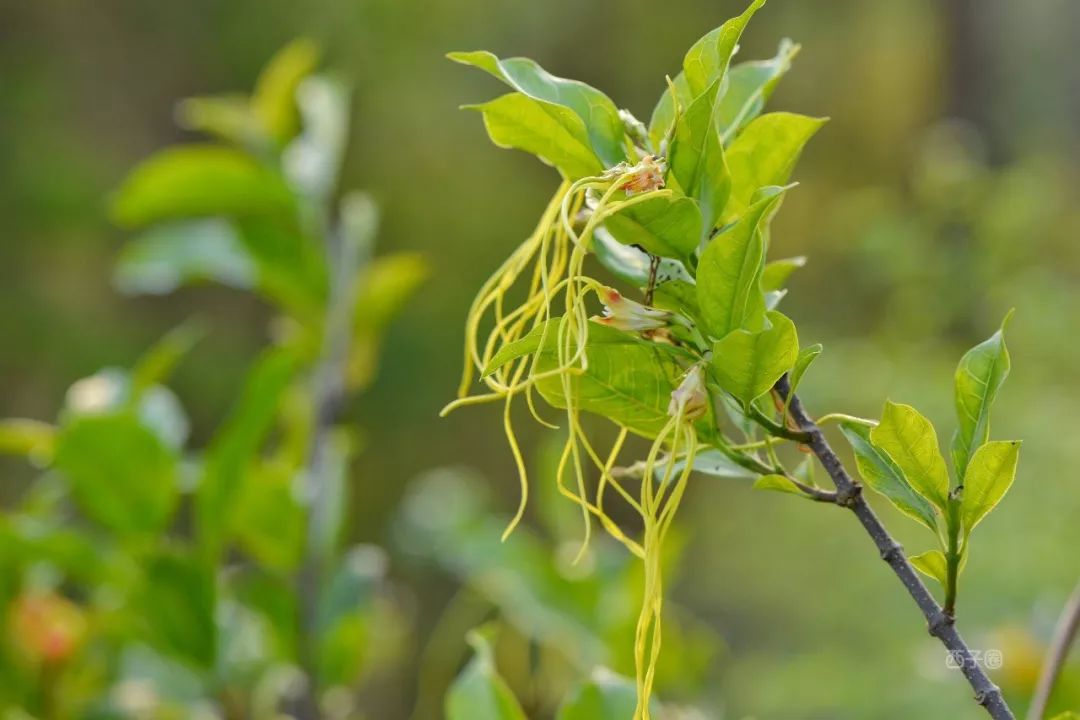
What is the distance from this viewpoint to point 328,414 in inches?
28.8

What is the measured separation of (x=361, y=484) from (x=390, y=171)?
895 millimetres

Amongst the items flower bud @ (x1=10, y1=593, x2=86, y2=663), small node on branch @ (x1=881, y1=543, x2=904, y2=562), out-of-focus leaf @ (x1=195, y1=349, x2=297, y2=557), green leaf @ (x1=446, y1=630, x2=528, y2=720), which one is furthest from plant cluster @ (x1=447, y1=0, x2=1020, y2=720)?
flower bud @ (x1=10, y1=593, x2=86, y2=663)

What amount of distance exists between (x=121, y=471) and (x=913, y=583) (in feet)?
1.62

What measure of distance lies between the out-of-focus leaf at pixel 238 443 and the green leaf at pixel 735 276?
0.34 meters

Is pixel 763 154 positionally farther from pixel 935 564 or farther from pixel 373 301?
pixel 373 301

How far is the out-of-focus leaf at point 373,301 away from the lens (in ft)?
2.65

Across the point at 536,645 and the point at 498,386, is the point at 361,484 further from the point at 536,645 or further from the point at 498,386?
the point at 498,386

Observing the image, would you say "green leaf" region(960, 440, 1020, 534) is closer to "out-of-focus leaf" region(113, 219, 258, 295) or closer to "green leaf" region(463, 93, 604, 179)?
"green leaf" region(463, 93, 604, 179)

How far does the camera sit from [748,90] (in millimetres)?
403

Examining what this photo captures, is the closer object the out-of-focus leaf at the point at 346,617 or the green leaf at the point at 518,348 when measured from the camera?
the green leaf at the point at 518,348

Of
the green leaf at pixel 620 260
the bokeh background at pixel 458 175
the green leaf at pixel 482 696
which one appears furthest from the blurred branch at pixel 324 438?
the bokeh background at pixel 458 175

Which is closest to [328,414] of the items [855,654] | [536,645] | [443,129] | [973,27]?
[536,645]

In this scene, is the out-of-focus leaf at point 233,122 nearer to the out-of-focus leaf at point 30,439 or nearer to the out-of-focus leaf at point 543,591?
the out-of-focus leaf at point 30,439

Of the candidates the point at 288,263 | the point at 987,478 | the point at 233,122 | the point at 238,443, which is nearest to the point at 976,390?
the point at 987,478
